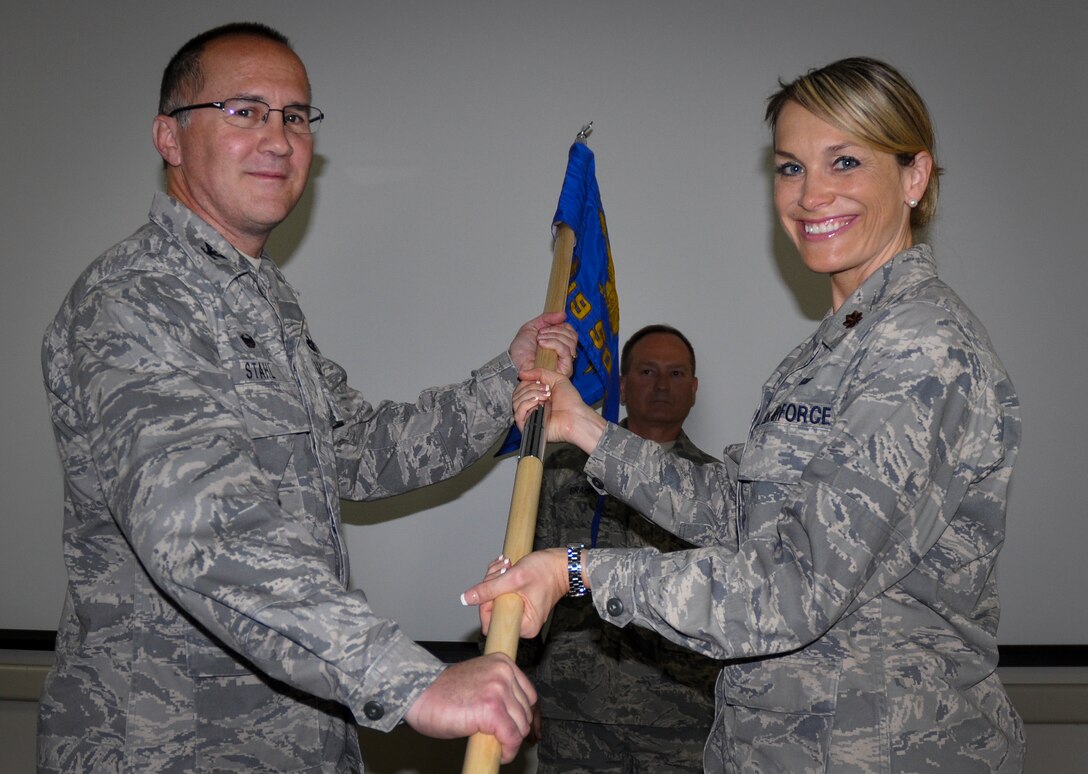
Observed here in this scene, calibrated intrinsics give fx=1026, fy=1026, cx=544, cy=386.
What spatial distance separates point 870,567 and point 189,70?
164 cm

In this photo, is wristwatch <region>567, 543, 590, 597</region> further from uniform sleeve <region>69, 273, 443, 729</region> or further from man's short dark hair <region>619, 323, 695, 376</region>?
man's short dark hair <region>619, 323, 695, 376</region>

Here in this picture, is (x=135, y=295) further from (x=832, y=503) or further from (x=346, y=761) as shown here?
(x=832, y=503)

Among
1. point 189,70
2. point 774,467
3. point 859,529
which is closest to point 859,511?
point 859,529

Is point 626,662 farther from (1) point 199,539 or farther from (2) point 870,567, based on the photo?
(1) point 199,539

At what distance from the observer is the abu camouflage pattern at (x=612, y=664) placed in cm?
333

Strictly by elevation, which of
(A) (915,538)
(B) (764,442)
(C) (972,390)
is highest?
(C) (972,390)

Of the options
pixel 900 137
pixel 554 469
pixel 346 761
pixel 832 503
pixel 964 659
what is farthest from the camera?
pixel 554 469

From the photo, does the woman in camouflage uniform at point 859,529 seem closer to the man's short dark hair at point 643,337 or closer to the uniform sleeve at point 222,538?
the uniform sleeve at point 222,538

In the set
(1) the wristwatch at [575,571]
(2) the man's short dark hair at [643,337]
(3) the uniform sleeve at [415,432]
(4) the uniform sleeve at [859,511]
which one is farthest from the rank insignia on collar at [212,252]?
(2) the man's short dark hair at [643,337]

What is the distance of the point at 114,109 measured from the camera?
12.4 ft

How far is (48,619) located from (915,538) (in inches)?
129

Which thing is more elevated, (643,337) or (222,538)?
(643,337)

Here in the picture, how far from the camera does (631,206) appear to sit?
3674 millimetres

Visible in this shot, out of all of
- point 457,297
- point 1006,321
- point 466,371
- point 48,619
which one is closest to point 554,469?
point 466,371
